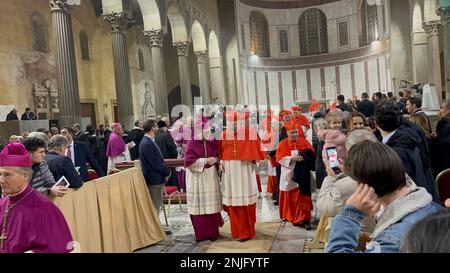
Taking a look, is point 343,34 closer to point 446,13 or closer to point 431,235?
point 446,13

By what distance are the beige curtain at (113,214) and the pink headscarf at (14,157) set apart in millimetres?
1490

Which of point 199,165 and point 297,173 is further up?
point 199,165

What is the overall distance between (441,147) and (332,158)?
200 cm

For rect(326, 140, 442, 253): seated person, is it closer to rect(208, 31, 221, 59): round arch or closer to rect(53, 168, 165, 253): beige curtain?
rect(53, 168, 165, 253): beige curtain

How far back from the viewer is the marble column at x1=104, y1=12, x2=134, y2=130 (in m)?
14.4

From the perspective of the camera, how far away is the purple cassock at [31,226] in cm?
279

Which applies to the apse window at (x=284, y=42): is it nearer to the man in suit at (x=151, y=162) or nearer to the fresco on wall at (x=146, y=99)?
the fresco on wall at (x=146, y=99)

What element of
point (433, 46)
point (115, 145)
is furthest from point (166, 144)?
point (433, 46)

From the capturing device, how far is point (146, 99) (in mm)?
23719

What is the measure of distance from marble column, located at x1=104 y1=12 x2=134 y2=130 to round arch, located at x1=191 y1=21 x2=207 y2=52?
9.38 meters

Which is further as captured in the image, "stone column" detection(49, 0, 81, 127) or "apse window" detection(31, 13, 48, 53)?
"apse window" detection(31, 13, 48, 53)

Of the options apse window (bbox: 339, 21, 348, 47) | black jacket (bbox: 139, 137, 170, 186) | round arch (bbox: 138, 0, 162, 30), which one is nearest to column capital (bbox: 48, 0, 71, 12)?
round arch (bbox: 138, 0, 162, 30)

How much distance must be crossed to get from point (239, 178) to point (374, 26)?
995 inches
